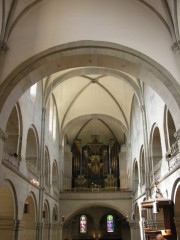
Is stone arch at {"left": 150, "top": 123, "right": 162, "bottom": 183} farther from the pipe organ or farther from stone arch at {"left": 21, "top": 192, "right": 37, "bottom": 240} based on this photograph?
the pipe organ

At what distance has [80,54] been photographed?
1265cm

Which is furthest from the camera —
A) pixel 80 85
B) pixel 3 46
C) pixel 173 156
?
pixel 80 85

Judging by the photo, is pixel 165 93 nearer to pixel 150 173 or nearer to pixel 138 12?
pixel 138 12

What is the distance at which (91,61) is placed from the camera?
43.9ft

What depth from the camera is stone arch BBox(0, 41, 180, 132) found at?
37.8ft

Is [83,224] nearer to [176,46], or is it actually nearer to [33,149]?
[33,149]

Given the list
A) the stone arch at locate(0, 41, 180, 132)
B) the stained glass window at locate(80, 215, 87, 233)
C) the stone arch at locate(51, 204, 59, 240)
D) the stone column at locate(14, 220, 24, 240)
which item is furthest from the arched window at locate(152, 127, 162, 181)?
the stained glass window at locate(80, 215, 87, 233)

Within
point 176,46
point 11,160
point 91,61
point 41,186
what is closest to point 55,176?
point 41,186

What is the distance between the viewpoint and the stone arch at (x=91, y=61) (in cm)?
1151

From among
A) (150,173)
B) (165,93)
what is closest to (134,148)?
(150,173)

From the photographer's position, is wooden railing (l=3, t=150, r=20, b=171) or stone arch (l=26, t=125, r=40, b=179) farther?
stone arch (l=26, t=125, r=40, b=179)

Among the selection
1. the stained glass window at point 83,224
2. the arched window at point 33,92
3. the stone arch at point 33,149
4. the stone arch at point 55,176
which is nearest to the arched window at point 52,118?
the stone arch at point 55,176

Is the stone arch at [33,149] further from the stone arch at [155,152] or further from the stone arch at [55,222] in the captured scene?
the stone arch at [155,152]

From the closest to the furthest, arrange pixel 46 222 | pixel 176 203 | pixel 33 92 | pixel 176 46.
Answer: pixel 176 46
pixel 176 203
pixel 33 92
pixel 46 222
